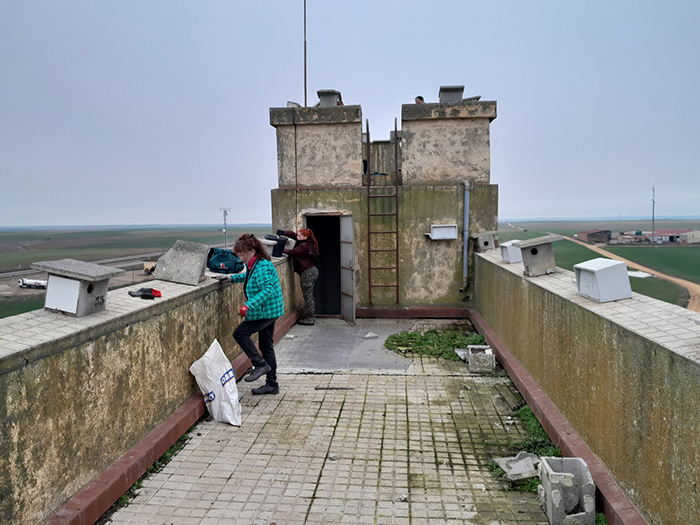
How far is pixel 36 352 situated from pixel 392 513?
8.83 feet

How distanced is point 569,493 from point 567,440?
829 mm

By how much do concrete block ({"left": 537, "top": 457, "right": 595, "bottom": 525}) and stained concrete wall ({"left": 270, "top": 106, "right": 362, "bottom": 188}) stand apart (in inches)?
322

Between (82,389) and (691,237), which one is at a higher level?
(691,237)

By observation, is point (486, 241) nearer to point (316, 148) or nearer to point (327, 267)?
point (316, 148)

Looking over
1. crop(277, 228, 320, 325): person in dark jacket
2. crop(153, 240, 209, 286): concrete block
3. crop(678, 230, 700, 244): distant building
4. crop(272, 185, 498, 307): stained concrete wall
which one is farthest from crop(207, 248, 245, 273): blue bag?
crop(678, 230, 700, 244): distant building

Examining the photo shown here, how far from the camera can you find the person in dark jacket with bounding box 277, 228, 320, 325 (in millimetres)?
9742

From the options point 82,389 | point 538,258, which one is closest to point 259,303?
point 82,389

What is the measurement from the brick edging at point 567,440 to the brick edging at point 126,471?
351 centimetres

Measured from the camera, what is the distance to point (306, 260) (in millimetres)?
9906

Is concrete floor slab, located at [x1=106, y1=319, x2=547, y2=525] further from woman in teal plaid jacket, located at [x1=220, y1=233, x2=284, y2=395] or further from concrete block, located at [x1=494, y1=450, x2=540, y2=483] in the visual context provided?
woman in teal plaid jacket, located at [x1=220, y1=233, x2=284, y2=395]

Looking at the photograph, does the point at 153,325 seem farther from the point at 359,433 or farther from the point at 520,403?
the point at 520,403

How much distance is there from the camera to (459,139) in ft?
35.4

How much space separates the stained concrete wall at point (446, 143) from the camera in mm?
10672

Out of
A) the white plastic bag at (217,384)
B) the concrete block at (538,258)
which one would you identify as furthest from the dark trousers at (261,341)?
the concrete block at (538,258)
